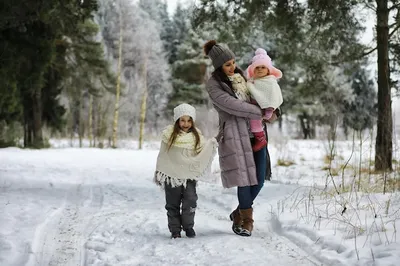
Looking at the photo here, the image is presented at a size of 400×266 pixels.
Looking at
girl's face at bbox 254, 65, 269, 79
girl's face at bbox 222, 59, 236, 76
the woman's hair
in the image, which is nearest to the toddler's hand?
girl's face at bbox 254, 65, 269, 79

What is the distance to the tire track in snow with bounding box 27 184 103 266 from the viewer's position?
10.0 ft

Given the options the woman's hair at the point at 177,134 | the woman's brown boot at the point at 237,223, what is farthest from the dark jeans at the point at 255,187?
the woman's hair at the point at 177,134

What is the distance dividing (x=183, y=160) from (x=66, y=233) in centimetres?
133

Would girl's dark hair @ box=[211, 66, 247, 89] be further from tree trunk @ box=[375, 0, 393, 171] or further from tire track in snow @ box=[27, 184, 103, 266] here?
tree trunk @ box=[375, 0, 393, 171]

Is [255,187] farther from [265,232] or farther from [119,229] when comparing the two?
[119,229]

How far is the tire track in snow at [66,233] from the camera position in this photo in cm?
306

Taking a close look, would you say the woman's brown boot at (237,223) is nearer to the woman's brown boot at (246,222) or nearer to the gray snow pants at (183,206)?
the woman's brown boot at (246,222)

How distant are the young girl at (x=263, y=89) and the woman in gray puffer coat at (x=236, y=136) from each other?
73 mm

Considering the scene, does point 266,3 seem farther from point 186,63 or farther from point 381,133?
point 186,63

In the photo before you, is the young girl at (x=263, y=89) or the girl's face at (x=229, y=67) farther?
the girl's face at (x=229, y=67)

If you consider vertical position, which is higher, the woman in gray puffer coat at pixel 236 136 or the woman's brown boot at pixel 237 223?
the woman in gray puffer coat at pixel 236 136

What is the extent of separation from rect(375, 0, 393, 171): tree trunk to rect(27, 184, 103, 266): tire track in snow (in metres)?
5.22

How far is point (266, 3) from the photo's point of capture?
6.84m

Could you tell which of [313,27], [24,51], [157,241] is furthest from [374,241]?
[24,51]
